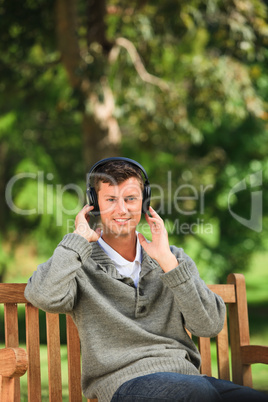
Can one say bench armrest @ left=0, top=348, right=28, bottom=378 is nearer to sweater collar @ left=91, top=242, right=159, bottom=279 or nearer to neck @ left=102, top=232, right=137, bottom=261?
sweater collar @ left=91, top=242, right=159, bottom=279

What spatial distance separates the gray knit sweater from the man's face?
0.14m

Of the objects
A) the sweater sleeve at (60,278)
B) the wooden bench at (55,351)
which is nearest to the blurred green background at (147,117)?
the wooden bench at (55,351)

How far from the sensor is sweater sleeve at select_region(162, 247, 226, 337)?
2.53 meters

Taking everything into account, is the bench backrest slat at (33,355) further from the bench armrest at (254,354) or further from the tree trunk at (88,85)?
the tree trunk at (88,85)

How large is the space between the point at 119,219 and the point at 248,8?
21.0 feet

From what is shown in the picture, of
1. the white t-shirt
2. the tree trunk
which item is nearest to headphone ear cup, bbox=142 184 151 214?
the white t-shirt

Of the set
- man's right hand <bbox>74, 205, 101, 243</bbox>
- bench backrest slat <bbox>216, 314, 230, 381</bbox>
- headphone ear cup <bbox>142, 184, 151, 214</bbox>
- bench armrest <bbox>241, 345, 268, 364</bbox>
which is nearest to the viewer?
man's right hand <bbox>74, 205, 101, 243</bbox>

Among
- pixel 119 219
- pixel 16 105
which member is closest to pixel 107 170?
pixel 119 219

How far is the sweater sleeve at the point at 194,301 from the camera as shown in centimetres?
253

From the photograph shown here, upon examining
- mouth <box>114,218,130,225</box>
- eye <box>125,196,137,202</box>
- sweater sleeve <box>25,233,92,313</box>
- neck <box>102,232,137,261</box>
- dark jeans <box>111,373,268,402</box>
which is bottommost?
dark jeans <box>111,373,268,402</box>

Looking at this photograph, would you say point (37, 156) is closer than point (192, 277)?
No

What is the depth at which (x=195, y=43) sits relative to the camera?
12000mm

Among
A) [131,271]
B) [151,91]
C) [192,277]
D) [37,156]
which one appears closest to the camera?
[192,277]

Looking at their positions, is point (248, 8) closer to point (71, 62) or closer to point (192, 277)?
point (71, 62)
